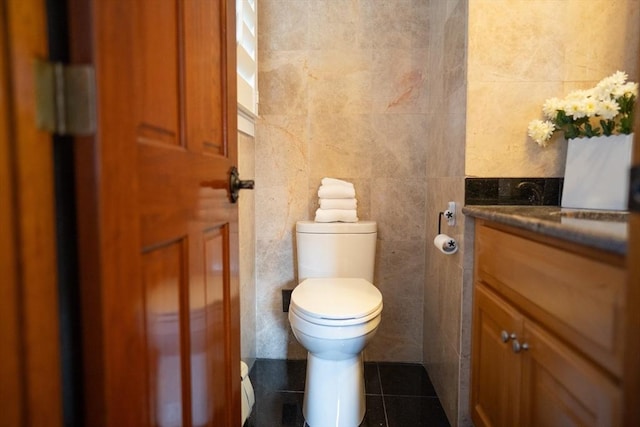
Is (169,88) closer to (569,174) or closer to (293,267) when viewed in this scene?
(569,174)

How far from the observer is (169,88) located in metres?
0.61

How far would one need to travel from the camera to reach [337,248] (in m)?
1.73

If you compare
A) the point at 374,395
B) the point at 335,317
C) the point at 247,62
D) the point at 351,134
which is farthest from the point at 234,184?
the point at 374,395

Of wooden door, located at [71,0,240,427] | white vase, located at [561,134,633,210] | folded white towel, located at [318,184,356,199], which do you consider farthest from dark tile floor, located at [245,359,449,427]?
white vase, located at [561,134,633,210]

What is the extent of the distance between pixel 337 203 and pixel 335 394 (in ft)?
2.85

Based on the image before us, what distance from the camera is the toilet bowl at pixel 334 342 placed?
1262 mm

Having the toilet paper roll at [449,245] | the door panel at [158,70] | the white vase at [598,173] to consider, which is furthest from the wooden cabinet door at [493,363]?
the door panel at [158,70]

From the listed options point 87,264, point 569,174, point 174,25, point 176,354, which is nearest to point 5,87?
point 87,264

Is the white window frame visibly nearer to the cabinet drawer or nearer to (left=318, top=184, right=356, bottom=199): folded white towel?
(left=318, top=184, right=356, bottom=199): folded white towel

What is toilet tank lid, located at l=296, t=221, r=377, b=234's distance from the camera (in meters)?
1.73

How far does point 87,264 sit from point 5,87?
21 cm

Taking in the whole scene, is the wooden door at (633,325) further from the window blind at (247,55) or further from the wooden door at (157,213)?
the window blind at (247,55)

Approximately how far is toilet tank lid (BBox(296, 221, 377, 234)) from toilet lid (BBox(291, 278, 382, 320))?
0.24m

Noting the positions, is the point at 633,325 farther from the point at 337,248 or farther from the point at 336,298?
the point at 337,248
